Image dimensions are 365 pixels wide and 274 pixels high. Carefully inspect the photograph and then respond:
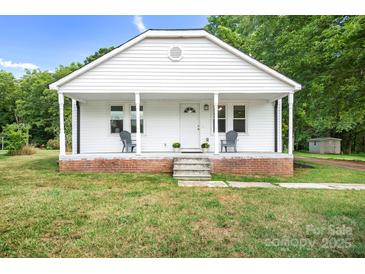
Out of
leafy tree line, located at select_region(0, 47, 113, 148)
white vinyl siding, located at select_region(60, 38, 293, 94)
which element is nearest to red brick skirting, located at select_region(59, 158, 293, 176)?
white vinyl siding, located at select_region(60, 38, 293, 94)

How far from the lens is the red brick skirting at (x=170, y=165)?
30.0 feet

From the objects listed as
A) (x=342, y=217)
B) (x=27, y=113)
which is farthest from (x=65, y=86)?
(x=27, y=113)

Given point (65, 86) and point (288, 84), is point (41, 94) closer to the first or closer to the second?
point (65, 86)

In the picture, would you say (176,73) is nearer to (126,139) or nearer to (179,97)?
(179,97)

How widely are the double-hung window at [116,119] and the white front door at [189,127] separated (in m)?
2.71

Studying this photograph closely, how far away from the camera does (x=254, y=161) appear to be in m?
9.20

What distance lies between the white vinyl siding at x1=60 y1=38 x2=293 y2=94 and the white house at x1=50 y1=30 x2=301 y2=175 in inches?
1.4

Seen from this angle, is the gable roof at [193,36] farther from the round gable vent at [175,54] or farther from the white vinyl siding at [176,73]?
the round gable vent at [175,54]

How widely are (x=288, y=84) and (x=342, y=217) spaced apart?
6.29m

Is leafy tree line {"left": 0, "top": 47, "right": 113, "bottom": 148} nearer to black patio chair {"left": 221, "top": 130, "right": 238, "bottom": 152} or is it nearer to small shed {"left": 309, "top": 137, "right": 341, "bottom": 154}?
black patio chair {"left": 221, "top": 130, "right": 238, "bottom": 152}

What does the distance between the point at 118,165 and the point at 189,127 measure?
148 inches

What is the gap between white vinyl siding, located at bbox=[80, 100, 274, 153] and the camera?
37.2ft

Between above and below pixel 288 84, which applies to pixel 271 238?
below

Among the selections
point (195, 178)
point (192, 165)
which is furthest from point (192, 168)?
point (195, 178)
